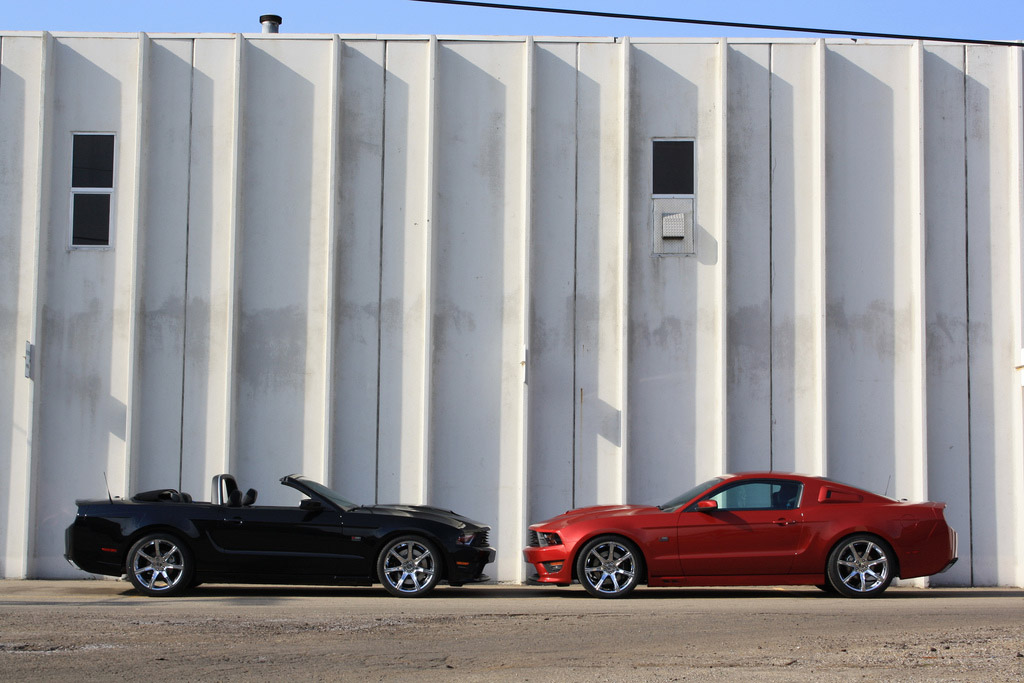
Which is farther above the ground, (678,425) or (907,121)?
(907,121)

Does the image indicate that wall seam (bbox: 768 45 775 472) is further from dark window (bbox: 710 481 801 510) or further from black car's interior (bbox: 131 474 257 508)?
black car's interior (bbox: 131 474 257 508)

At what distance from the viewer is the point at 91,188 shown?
15.9 metres

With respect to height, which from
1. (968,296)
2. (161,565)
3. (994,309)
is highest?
(968,296)

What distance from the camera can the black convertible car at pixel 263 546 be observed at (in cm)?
1229

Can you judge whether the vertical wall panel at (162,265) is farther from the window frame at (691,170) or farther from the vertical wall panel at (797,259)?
the vertical wall panel at (797,259)

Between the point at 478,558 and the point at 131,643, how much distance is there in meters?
4.57

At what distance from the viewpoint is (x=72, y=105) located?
52.2 ft

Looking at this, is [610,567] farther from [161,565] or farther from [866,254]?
[866,254]

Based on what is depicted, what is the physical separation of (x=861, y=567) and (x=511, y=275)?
19.7 feet

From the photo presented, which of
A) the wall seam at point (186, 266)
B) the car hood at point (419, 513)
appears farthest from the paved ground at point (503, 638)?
the wall seam at point (186, 266)

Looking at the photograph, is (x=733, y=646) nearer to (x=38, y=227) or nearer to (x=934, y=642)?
(x=934, y=642)

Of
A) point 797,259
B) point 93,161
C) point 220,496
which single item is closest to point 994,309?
point 797,259

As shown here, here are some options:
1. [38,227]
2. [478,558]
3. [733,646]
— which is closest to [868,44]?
[478,558]

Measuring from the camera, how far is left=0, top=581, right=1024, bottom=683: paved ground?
778cm
